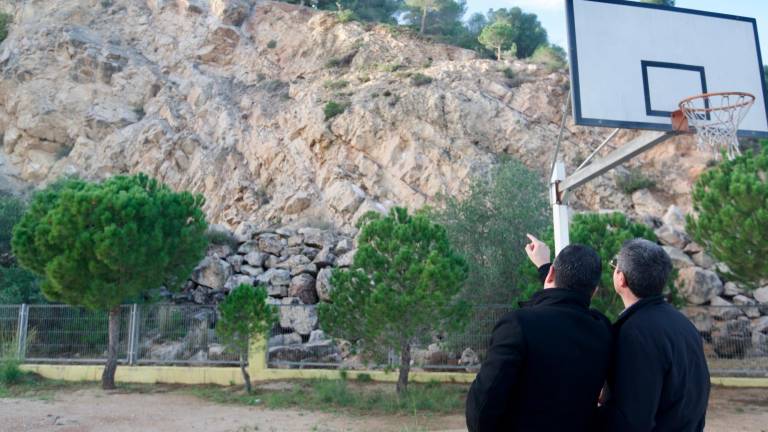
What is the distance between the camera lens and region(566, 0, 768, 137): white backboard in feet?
26.6

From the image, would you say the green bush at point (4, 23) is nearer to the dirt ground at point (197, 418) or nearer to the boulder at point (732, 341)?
the dirt ground at point (197, 418)

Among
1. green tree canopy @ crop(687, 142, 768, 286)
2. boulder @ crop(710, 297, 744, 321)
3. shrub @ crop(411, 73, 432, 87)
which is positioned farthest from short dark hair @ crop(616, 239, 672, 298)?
shrub @ crop(411, 73, 432, 87)

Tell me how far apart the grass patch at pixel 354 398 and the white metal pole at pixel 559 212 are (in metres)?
4.56

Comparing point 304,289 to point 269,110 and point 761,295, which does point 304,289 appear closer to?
point 269,110

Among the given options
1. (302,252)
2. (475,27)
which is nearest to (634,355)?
(302,252)

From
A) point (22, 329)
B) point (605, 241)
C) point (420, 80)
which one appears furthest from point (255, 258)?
point (605, 241)

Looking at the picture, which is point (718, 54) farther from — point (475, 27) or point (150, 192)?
point (475, 27)

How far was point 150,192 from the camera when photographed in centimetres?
1522

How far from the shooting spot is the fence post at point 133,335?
15.0 m

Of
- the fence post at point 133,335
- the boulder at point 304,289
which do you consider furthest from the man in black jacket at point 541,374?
the boulder at point 304,289

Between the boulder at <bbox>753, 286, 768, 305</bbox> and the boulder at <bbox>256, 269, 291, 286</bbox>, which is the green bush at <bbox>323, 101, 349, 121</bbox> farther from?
the boulder at <bbox>753, 286, 768, 305</bbox>

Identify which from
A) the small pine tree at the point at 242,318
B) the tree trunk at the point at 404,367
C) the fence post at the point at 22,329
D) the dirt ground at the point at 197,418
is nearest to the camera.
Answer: the dirt ground at the point at 197,418

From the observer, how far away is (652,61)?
839cm

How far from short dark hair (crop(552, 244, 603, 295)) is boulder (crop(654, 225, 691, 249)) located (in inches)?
779
